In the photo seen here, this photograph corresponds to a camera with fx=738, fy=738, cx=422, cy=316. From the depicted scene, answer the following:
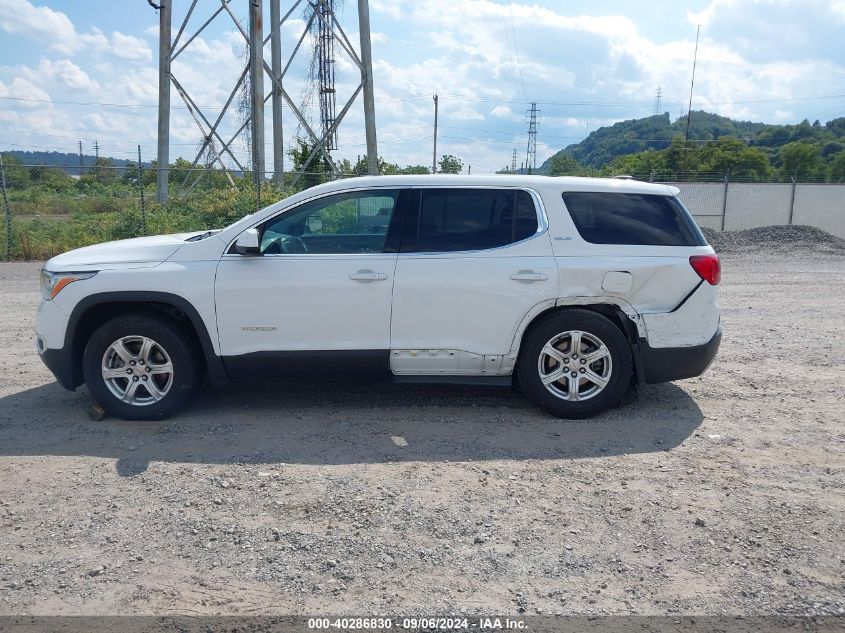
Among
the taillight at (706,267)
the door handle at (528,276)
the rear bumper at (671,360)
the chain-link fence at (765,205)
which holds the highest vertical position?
the chain-link fence at (765,205)

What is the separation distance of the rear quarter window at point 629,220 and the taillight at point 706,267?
145 millimetres

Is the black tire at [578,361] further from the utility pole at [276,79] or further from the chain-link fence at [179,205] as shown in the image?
the utility pole at [276,79]

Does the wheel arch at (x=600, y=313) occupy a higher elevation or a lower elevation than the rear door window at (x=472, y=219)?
lower

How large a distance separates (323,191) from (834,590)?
13.6ft

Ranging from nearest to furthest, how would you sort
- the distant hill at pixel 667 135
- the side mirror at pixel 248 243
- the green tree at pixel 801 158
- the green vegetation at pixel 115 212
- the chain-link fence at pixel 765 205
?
the side mirror at pixel 248 243, the green vegetation at pixel 115 212, the chain-link fence at pixel 765 205, the green tree at pixel 801 158, the distant hill at pixel 667 135

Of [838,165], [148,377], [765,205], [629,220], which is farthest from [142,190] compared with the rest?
[838,165]

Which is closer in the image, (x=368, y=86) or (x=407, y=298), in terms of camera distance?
(x=407, y=298)

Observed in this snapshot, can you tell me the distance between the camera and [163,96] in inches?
840

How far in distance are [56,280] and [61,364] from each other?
0.64 m

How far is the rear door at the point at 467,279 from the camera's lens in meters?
5.52

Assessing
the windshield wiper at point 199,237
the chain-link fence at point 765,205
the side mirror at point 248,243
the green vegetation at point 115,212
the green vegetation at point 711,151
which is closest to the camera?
the side mirror at point 248,243

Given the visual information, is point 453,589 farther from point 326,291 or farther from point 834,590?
point 326,291

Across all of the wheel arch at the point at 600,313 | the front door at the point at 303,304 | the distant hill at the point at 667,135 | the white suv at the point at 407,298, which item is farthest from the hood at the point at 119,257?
the distant hill at the point at 667,135

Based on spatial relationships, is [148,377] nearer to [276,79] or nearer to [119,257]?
[119,257]
